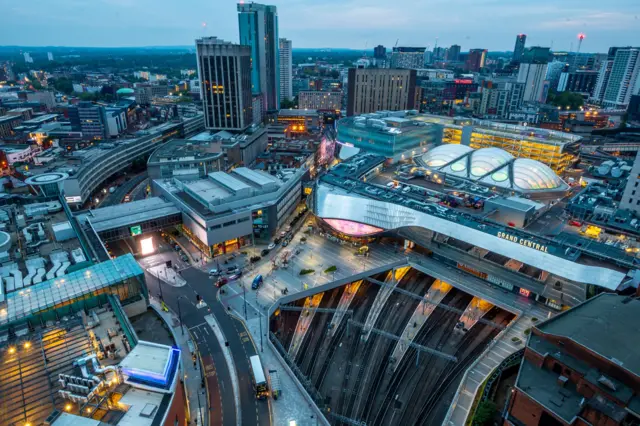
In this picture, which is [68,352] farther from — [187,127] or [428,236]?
[187,127]

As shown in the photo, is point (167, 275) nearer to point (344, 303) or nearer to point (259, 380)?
point (259, 380)

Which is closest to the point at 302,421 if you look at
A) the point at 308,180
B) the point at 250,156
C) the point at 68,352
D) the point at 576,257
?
the point at 68,352

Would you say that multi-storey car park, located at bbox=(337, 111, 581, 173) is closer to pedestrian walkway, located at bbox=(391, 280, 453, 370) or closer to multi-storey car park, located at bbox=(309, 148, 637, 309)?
multi-storey car park, located at bbox=(309, 148, 637, 309)

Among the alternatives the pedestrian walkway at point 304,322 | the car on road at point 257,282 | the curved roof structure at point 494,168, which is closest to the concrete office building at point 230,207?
the car on road at point 257,282

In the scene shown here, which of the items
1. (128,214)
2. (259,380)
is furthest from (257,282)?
(128,214)

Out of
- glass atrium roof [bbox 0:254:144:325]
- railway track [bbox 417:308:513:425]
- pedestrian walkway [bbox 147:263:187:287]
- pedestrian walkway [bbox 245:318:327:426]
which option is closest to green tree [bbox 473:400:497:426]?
railway track [bbox 417:308:513:425]

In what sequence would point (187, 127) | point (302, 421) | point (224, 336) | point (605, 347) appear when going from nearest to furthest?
point (605, 347), point (302, 421), point (224, 336), point (187, 127)
